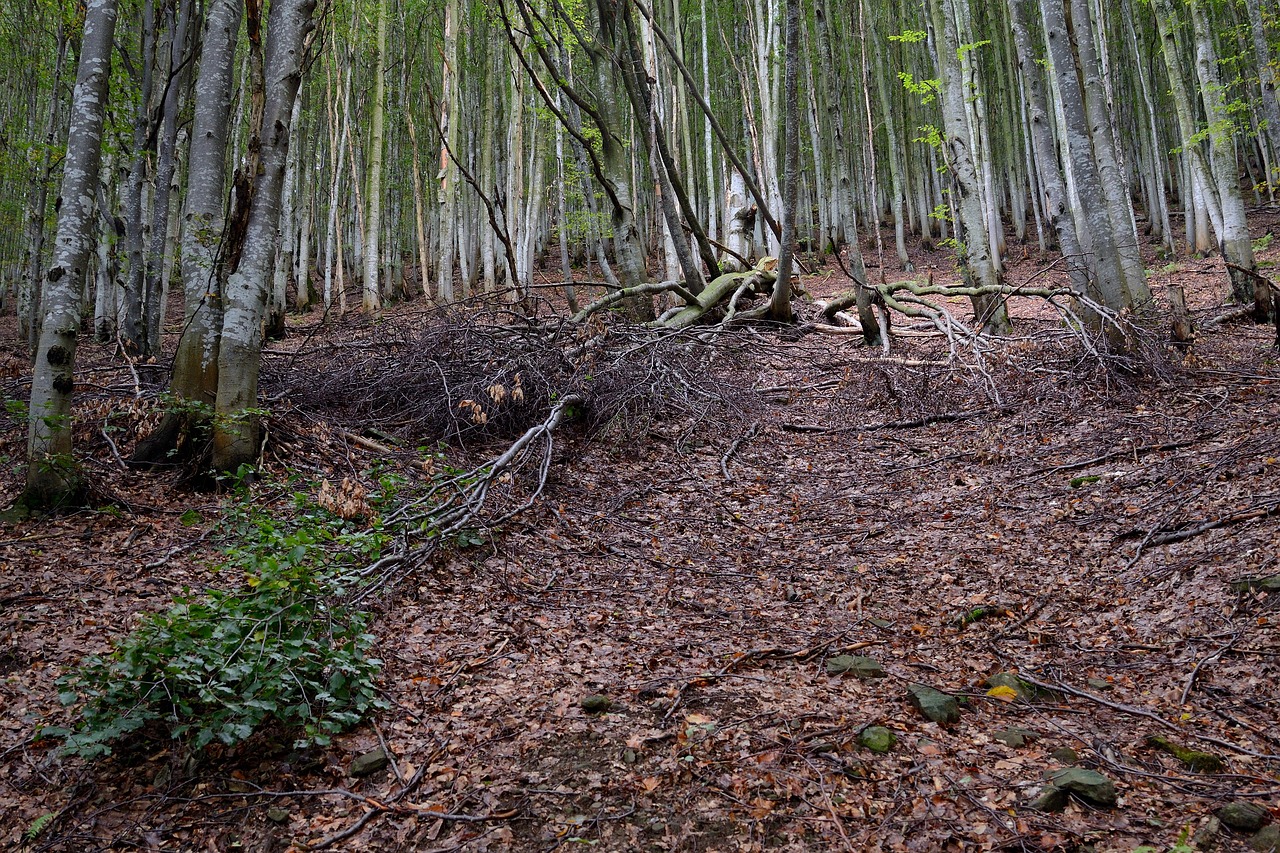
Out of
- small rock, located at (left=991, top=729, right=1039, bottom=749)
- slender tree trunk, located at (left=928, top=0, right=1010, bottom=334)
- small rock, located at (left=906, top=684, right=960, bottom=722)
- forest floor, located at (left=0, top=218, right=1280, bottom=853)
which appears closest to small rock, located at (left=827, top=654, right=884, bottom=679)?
forest floor, located at (left=0, top=218, right=1280, bottom=853)

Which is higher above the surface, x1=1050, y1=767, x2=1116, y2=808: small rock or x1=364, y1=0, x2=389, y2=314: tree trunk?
x1=364, y1=0, x2=389, y2=314: tree trunk

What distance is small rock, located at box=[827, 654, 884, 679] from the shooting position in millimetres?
3160

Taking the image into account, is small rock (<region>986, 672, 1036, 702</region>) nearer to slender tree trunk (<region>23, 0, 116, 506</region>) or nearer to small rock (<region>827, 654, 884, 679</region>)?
small rock (<region>827, 654, 884, 679</region>)

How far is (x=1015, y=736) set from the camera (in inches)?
103

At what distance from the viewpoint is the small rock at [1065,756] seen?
2.47 m

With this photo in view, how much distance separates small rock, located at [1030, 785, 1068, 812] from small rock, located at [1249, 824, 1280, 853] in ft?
1.51

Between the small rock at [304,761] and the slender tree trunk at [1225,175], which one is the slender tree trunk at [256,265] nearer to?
the small rock at [304,761]

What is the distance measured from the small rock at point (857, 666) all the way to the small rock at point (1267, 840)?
4.34 feet

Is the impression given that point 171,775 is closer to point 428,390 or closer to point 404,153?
point 428,390

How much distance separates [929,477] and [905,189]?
23.7 meters

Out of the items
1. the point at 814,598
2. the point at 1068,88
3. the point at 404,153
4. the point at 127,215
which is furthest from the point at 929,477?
the point at 404,153

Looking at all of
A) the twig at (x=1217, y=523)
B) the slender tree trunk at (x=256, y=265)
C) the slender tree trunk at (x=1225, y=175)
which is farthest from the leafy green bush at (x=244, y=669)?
the slender tree trunk at (x=1225, y=175)

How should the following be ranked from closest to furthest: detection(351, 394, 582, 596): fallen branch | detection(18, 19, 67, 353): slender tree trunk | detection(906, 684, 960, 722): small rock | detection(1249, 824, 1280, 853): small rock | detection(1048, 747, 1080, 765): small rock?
1. detection(1249, 824, 1280, 853): small rock
2. detection(1048, 747, 1080, 765): small rock
3. detection(906, 684, 960, 722): small rock
4. detection(351, 394, 582, 596): fallen branch
5. detection(18, 19, 67, 353): slender tree trunk

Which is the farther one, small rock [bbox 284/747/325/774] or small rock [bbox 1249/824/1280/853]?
small rock [bbox 284/747/325/774]
